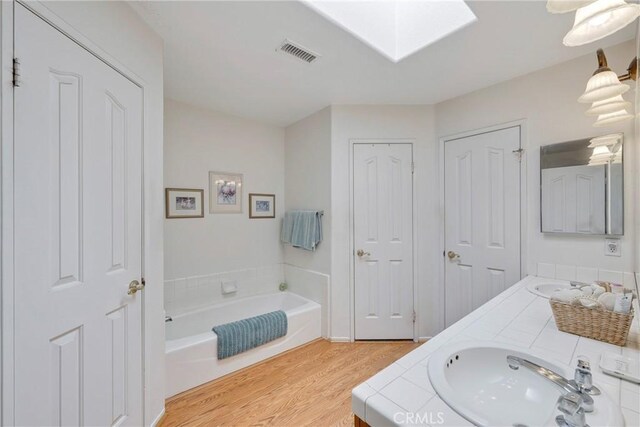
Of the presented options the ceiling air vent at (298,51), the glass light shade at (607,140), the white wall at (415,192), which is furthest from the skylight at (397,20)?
the glass light shade at (607,140)

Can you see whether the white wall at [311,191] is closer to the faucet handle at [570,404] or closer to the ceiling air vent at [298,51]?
the ceiling air vent at [298,51]

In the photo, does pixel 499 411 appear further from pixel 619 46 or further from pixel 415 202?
pixel 619 46

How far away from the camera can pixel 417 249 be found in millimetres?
2627

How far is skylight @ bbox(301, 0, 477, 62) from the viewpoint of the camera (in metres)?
1.51

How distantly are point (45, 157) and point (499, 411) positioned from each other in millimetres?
1808

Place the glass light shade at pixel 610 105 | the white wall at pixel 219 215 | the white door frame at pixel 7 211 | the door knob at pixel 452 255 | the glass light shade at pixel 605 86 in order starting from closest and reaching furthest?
the white door frame at pixel 7 211 < the glass light shade at pixel 605 86 < the glass light shade at pixel 610 105 < the door knob at pixel 452 255 < the white wall at pixel 219 215

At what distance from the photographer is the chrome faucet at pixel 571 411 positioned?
1.89 ft

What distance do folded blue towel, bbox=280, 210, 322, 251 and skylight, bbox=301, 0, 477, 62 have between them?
1.62 m

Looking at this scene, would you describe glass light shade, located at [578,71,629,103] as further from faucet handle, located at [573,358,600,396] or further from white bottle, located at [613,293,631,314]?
faucet handle, located at [573,358,600,396]

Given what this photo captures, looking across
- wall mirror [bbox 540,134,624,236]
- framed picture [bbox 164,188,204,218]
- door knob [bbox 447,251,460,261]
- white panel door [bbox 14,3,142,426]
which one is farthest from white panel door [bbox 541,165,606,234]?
framed picture [bbox 164,188,204,218]

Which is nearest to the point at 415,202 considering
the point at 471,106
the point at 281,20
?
the point at 471,106

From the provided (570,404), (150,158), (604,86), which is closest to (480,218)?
(604,86)

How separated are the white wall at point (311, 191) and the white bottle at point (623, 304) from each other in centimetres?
199

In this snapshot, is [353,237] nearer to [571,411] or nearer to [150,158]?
[150,158]
